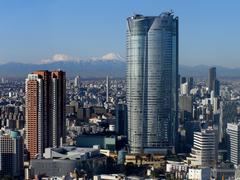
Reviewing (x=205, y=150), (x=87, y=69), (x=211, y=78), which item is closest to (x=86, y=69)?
(x=87, y=69)

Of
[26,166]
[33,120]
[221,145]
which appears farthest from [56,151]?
[221,145]

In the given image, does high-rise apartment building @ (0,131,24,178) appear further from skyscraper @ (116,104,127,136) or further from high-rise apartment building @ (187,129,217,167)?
skyscraper @ (116,104,127,136)

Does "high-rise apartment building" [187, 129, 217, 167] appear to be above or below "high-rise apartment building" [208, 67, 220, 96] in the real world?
below

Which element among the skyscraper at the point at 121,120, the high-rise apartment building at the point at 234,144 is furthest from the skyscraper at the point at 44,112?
the high-rise apartment building at the point at 234,144

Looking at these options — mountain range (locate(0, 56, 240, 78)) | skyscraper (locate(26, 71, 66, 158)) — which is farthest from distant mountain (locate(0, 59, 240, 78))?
skyscraper (locate(26, 71, 66, 158))

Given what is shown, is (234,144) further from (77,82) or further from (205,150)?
(77,82)

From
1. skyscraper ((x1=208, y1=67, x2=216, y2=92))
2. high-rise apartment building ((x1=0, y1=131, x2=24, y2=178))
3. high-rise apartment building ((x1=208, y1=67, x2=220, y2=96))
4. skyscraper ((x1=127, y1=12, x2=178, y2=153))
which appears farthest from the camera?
skyscraper ((x1=208, y1=67, x2=216, y2=92))
